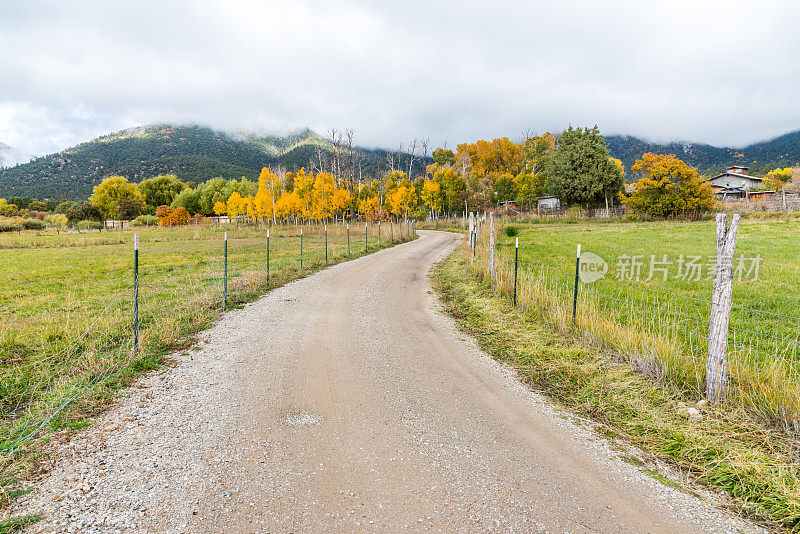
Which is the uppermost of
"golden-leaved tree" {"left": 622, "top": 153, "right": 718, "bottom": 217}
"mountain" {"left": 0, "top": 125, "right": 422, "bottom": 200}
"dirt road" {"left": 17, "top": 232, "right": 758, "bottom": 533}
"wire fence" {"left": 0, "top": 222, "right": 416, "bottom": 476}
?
"mountain" {"left": 0, "top": 125, "right": 422, "bottom": 200}

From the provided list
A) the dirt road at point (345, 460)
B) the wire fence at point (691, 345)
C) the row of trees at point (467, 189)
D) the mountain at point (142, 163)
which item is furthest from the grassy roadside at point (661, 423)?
the mountain at point (142, 163)

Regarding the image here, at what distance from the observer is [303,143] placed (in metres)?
152

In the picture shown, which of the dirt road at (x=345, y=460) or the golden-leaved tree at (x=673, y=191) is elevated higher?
the golden-leaved tree at (x=673, y=191)

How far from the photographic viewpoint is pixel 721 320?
162 inches

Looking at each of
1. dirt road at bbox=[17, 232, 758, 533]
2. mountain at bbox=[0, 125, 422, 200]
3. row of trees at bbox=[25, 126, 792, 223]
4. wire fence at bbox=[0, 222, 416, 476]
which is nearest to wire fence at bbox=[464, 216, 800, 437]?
dirt road at bbox=[17, 232, 758, 533]

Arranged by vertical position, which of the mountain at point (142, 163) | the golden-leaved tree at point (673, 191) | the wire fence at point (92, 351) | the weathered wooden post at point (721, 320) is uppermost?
the mountain at point (142, 163)

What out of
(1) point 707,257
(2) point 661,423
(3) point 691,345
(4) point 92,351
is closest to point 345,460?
(2) point 661,423

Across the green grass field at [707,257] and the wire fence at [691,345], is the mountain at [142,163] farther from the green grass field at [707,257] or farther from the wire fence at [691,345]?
the wire fence at [691,345]

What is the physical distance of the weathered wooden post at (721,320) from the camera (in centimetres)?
409

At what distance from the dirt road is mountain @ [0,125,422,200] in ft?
312

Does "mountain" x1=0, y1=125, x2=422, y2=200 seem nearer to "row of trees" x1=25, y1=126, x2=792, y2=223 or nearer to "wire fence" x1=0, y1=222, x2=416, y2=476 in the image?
"row of trees" x1=25, y1=126, x2=792, y2=223

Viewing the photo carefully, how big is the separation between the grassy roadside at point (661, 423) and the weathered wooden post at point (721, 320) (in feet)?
0.97

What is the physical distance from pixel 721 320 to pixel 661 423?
136cm

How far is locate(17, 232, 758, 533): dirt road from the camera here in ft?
8.70
